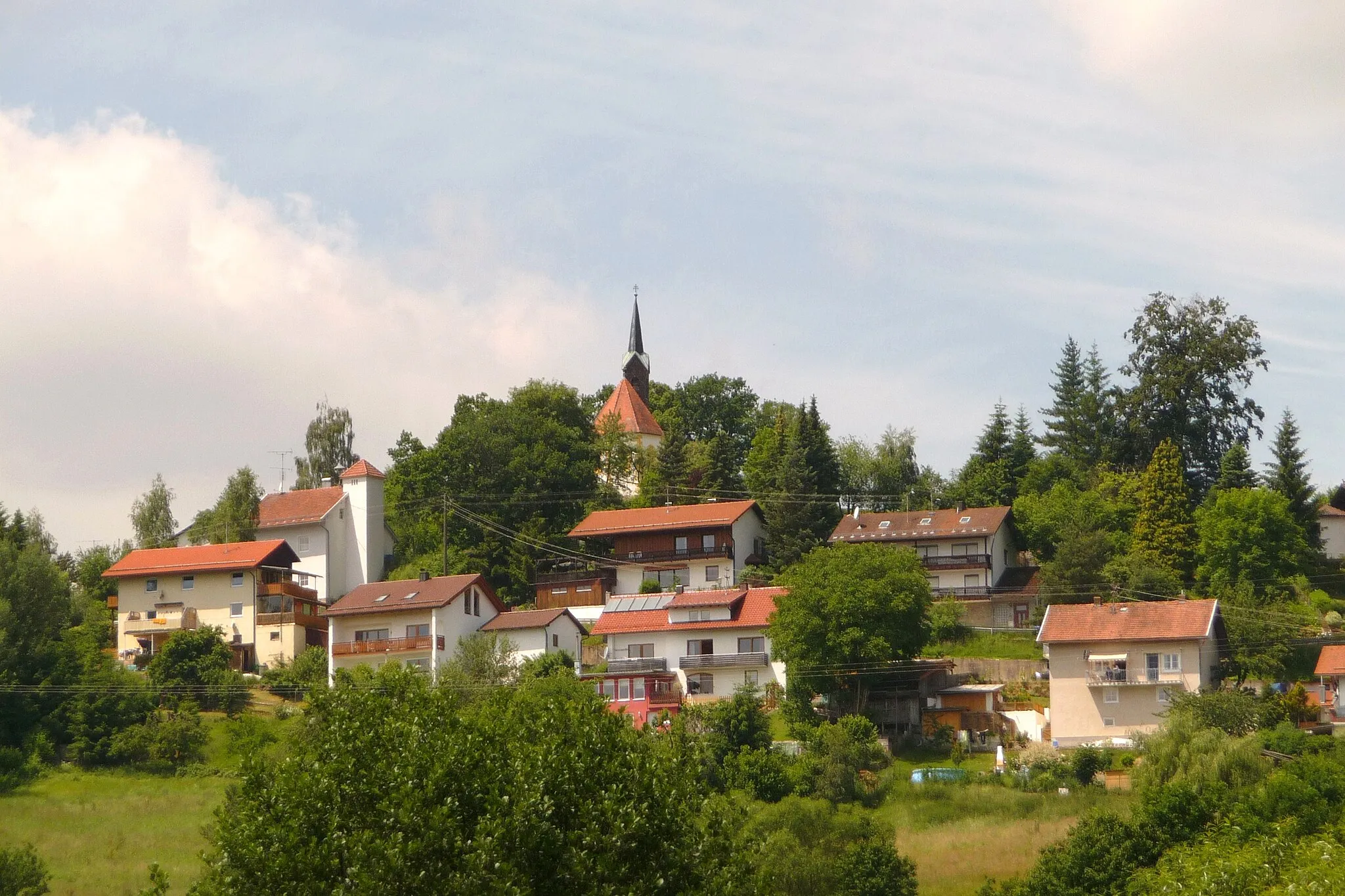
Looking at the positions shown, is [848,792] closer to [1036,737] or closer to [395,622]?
[1036,737]

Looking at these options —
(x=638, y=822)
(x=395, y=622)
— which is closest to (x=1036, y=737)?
(x=395, y=622)

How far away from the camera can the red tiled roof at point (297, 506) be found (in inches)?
3071

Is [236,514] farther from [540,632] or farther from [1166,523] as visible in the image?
[1166,523]

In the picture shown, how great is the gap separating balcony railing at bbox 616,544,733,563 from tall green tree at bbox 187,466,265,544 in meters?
18.3

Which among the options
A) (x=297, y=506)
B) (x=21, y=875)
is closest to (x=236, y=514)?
(x=297, y=506)

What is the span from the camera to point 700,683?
63906 millimetres

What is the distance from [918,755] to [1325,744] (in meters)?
13.5

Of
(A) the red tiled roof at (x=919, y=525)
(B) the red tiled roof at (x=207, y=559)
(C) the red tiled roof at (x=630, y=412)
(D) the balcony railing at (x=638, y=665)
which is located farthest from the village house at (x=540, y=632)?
(C) the red tiled roof at (x=630, y=412)

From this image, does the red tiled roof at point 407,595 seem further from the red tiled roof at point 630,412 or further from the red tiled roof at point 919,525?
the red tiled roof at point 630,412

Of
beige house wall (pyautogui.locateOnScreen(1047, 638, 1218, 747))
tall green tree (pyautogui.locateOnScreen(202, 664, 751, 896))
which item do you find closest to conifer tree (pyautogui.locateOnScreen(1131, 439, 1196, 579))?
beige house wall (pyautogui.locateOnScreen(1047, 638, 1218, 747))

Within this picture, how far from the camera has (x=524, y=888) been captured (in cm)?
2475

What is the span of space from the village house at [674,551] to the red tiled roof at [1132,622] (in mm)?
18392

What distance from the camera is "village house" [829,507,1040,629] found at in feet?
231

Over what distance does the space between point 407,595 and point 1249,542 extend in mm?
35699
